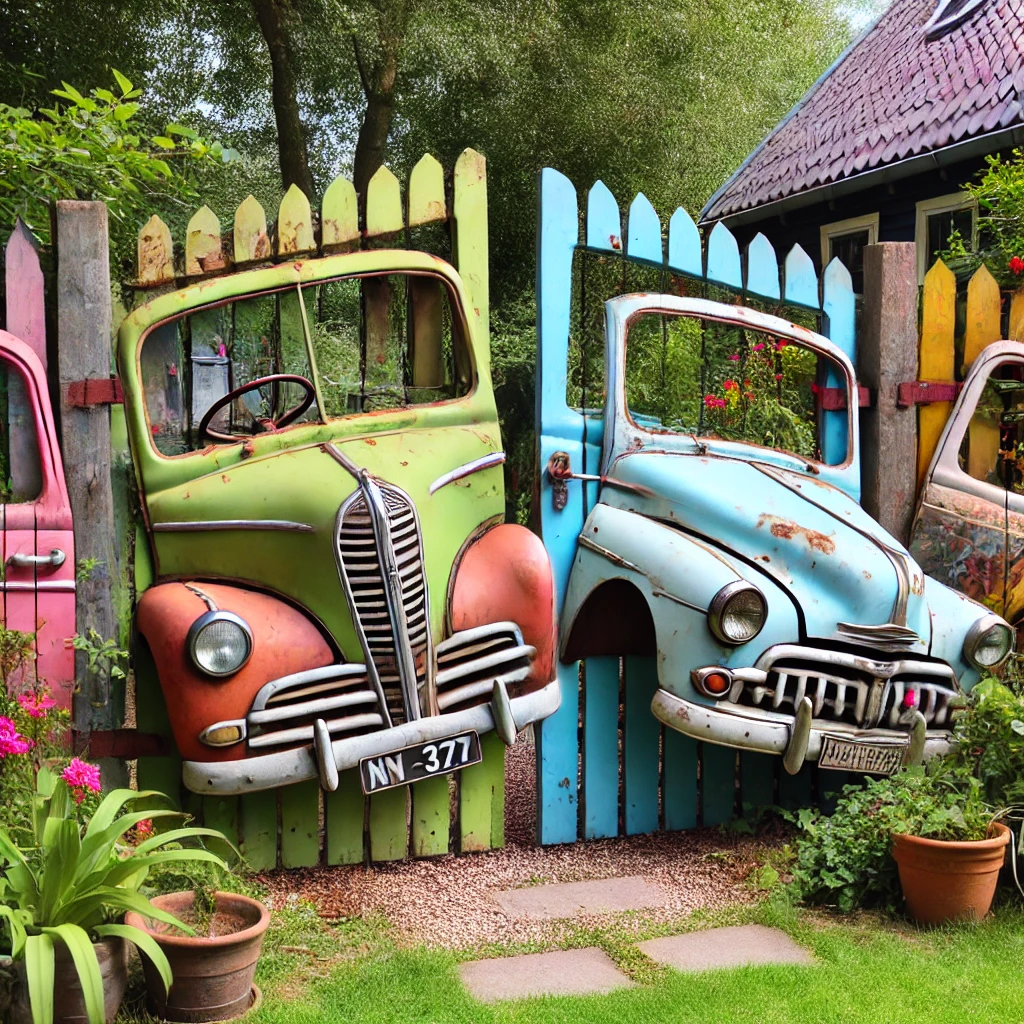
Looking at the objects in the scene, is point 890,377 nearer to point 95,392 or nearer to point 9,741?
point 95,392

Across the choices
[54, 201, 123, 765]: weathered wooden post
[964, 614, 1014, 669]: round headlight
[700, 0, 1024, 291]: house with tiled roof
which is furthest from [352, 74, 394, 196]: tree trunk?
[964, 614, 1014, 669]: round headlight

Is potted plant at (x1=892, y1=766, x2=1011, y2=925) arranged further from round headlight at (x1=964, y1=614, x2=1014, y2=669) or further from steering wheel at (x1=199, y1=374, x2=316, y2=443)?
steering wheel at (x1=199, y1=374, x2=316, y2=443)

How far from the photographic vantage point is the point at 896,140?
1129cm

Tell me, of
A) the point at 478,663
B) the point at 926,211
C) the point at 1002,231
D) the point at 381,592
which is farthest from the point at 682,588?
the point at 926,211

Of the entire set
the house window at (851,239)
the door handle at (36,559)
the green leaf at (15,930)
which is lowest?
→ the green leaf at (15,930)

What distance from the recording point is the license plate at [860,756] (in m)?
4.45

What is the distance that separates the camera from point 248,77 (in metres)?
18.2

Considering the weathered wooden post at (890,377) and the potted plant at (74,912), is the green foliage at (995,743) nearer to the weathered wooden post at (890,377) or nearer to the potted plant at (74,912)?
the weathered wooden post at (890,377)

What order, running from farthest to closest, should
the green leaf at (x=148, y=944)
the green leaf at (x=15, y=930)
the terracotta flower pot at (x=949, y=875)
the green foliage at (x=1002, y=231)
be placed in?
the green foliage at (x=1002, y=231)
the terracotta flower pot at (x=949, y=875)
the green leaf at (x=148, y=944)
the green leaf at (x=15, y=930)

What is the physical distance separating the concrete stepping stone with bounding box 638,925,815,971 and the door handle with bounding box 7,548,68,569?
8.22 feet

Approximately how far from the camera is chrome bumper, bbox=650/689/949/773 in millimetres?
4395

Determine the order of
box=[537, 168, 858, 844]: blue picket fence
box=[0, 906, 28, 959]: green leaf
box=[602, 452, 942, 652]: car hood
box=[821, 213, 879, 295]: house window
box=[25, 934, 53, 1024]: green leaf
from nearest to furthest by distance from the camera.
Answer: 1. box=[25, 934, 53, 1024]: green leaf
2. box=[0, 906, 28, 959]: green leaf
3. box=[602, 452, 942, 652]: car hood
4. box=[537, 168, 858, 844]: blue picket fence
5. box=[821, 213, 879, 295]: house window

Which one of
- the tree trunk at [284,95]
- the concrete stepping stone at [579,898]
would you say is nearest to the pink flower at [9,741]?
the concrete stepping stone at [579,898]

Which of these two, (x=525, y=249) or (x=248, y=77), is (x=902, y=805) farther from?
(x=248, y=77)
